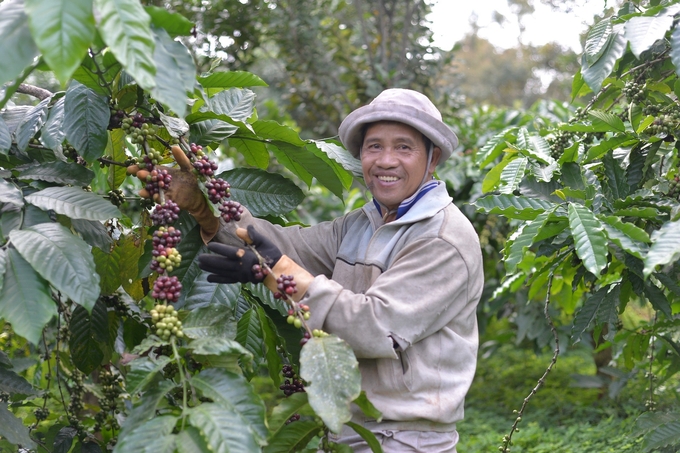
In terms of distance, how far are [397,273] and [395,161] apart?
37cm

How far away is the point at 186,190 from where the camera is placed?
5.85ft

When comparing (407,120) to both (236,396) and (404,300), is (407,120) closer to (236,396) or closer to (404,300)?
(404,300)

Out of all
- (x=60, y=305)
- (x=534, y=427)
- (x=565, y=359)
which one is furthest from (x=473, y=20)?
(x=60, y=305)

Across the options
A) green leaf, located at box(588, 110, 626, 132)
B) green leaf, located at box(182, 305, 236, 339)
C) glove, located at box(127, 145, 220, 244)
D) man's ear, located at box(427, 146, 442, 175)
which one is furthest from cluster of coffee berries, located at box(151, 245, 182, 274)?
green leaf, located at box(588, 110, 626, 132)

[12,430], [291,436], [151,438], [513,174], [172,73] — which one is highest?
[172,73]

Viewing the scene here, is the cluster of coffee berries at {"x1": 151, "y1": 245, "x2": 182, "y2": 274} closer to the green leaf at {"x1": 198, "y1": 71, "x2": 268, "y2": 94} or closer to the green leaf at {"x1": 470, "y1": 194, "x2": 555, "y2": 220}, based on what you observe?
the green leaf at {"x1": 198, "y1": 71, "x2": 268, "y2": 94}

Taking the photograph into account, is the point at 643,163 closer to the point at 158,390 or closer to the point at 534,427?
the point at 158,390

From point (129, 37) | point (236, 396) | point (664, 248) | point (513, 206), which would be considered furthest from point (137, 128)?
point (664, 248)

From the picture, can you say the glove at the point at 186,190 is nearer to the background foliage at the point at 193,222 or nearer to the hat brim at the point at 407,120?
the background foliage at the point at 193,222

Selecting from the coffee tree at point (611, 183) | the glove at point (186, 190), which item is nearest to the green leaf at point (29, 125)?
the glove at point (186, 190)

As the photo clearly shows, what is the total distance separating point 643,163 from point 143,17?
1669 mm

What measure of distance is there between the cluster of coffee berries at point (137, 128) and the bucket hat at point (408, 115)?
1.81ft

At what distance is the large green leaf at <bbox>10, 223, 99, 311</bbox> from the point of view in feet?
4.60

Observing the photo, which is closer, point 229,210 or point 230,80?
point 229,210
